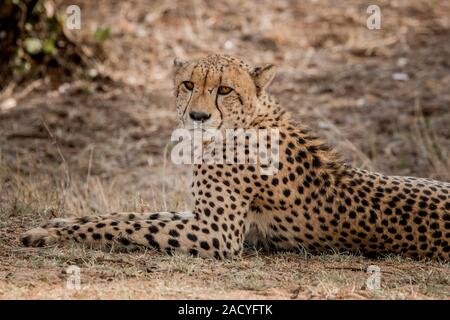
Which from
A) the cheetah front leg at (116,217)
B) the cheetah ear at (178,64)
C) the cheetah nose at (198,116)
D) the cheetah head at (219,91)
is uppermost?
the cheetah ear at (178,64)

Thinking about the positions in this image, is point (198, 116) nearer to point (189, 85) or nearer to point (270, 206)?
point (189, 85)

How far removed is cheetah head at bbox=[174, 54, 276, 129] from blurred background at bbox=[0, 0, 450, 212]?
1.92 metres

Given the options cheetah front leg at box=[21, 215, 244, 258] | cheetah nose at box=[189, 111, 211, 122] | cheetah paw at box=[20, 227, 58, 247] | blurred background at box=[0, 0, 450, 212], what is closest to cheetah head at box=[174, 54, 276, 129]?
cheetah nose at box=[189, 111, 211, 122]

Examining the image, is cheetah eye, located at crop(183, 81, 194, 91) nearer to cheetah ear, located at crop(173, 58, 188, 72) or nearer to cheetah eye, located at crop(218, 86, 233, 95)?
cheetah eye, located at crop(218, 86, 233, 95)

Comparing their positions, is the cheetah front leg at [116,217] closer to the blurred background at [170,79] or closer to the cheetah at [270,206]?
the cheetah at [270,206]

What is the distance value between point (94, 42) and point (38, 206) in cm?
543

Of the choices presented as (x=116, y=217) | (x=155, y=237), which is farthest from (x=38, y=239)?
(x=155, y=237)

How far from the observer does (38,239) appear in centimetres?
514

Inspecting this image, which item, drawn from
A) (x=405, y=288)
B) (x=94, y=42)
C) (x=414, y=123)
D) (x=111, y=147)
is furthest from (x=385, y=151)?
(x=405, y=288)

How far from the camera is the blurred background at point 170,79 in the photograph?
9.11 m

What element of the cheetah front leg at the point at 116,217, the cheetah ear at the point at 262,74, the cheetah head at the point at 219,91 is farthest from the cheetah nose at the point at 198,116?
the cheetah front leg at the point at 116,217

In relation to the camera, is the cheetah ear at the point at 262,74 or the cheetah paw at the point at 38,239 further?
the cheetah ear at the point at 262,74

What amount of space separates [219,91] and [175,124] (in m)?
4.82

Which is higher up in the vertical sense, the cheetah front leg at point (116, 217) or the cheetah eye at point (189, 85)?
the cheetah eye at point (189, 85)
